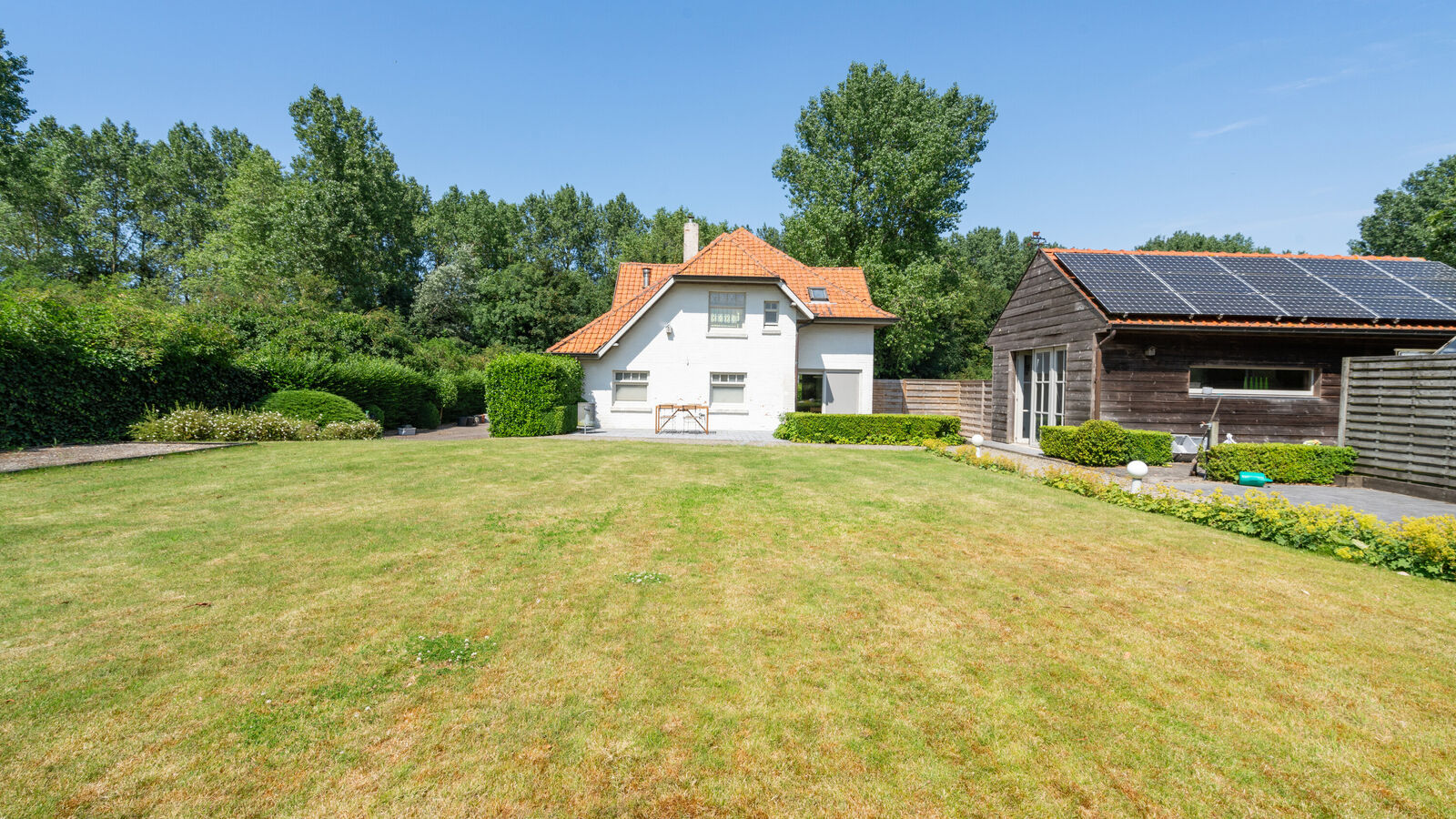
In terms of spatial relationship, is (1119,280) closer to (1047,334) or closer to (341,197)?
(1047,334)

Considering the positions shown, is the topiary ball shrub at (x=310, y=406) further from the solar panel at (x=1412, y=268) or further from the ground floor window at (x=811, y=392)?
the solar panel at (x=1412, y=268)

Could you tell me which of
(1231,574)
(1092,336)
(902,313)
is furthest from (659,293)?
(1231,574)

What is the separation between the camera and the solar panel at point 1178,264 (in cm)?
1522

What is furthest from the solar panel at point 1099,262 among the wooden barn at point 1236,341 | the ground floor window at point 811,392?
the ground floor window at point 811,392

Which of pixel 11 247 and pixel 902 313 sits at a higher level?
pixel 11 247

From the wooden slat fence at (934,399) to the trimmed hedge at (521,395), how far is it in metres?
13.0

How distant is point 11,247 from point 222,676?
50475 mm

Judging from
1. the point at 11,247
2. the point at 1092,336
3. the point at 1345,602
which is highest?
the point at 11,247

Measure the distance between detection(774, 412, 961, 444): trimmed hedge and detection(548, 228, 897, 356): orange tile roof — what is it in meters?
5.37

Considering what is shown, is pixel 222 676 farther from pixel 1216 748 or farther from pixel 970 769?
pixel 1216 748

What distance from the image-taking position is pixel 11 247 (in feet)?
111

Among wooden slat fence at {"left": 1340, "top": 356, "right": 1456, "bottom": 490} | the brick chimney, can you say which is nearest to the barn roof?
wooden slat fence at {"left": 1340, "top": 356, "right": 1456, "bottom": 490}

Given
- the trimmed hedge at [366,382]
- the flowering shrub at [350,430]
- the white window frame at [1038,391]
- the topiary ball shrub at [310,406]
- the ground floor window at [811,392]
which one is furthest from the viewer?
the ground floor window at [811,392]

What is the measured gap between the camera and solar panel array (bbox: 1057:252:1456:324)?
13348mm
